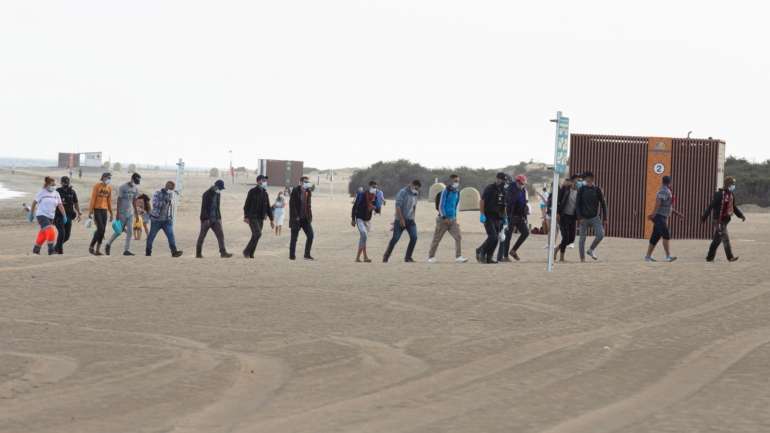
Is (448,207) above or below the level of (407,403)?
above

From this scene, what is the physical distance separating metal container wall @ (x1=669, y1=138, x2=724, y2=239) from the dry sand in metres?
13.2

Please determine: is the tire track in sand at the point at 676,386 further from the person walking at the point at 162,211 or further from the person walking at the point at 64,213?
the person walking at the point at 64,213

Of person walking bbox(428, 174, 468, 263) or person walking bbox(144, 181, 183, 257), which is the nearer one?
person walking bbox(144, 181, 183, 257)

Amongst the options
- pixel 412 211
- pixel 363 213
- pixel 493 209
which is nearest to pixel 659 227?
pixel 493 209

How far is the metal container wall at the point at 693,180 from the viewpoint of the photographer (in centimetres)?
3147

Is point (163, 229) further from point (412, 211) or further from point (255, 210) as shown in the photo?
point (412, 211)

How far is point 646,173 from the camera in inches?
1244

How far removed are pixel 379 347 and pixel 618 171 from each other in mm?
22184

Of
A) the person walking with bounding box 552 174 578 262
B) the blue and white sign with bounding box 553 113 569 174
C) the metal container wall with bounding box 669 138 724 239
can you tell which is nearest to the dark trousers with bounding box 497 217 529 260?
the person walking with bounding box 552 174 578 262

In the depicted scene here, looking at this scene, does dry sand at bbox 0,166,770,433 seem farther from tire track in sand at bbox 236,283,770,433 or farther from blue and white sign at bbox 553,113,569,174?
blue and white sign at bbox 553,113,569,174

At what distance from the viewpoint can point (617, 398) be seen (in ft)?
27.8

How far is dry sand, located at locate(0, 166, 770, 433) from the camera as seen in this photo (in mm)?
7746

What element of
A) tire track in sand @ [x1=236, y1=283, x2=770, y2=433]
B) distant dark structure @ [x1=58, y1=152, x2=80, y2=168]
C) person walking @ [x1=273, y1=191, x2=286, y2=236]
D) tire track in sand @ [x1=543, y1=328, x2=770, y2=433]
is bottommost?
tire track in sand @ [x1=236, y1=283, x2=770, y2=433]

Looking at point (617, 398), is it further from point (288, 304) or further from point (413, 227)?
point (413, 227)
